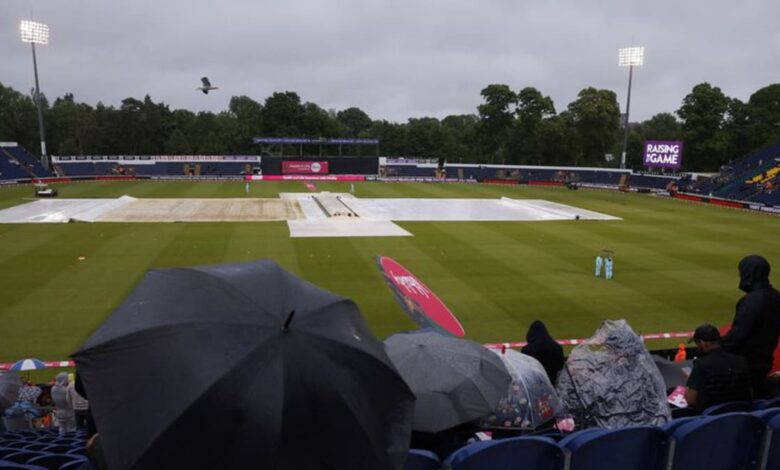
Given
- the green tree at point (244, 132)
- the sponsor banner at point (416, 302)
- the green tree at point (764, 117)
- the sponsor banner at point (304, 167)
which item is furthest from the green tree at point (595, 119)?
the sponsor banner at point (416, 302)

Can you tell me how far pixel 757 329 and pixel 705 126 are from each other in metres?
76.6

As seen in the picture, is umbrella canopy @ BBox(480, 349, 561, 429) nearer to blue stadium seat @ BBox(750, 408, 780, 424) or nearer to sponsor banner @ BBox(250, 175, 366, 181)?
blue stadium seat @ BBox(750, 408, 780, 424)

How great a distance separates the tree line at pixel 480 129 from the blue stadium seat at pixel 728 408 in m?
75.7

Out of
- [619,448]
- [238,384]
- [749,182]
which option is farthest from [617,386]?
[749,182]

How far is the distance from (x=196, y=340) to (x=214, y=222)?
3000 cm

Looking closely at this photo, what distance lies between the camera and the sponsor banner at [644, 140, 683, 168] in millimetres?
52875

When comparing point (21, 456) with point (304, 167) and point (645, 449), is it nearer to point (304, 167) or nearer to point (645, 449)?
point (645, 449)

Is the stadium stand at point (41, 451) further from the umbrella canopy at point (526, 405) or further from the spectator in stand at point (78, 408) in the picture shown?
the umbrella canopy at point (526, 405)

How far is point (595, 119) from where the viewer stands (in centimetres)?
8044

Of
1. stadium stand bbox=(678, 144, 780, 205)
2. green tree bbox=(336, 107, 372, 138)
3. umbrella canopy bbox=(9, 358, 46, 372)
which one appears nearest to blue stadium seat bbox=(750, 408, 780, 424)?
umbrella canopy bbox=(9, 358, 46, 372)

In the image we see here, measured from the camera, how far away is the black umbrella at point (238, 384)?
110 inches

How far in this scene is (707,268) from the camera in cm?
2200

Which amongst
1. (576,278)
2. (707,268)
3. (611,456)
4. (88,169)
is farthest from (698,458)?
(88,169)

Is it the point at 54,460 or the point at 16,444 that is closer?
the point at 54,460
